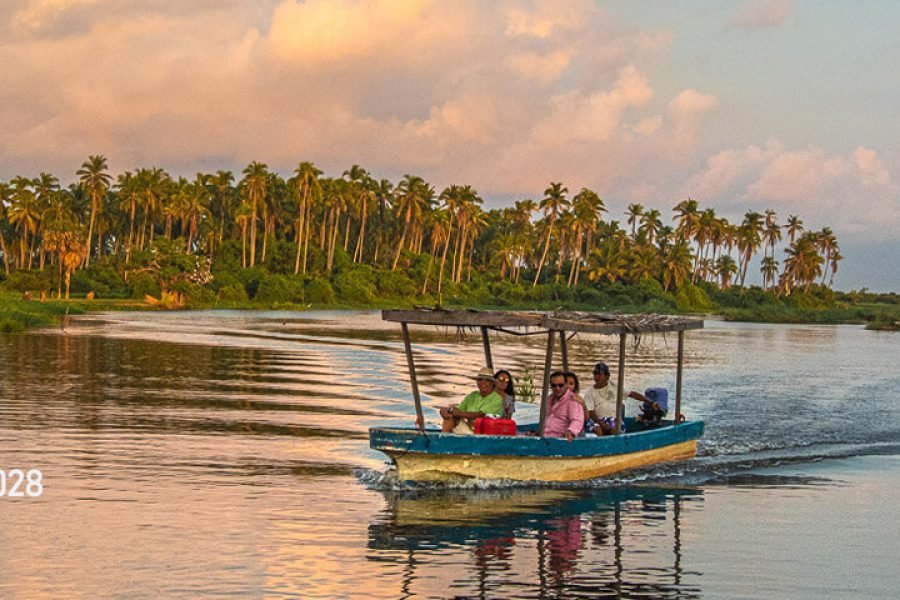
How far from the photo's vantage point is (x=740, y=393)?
35.9m

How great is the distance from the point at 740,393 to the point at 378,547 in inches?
993

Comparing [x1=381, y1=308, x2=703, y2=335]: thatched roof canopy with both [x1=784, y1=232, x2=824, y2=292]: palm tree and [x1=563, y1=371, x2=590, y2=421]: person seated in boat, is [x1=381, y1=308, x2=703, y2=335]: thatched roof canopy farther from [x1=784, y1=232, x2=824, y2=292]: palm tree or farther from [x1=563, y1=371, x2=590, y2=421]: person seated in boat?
[x1=784, y1=232, x2=824, y2=292]: palm tree

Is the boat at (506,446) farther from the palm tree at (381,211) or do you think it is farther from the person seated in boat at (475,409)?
the palm tree at (381,211)

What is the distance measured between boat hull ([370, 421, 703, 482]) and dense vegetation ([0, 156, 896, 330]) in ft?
283

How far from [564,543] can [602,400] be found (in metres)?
6.01

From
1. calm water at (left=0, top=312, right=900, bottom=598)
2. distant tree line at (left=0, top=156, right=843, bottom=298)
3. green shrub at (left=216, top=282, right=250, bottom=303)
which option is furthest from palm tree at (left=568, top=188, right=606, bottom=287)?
calm water at (left=0, top=312, right=900, bottom=598)

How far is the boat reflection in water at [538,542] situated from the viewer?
11.2m

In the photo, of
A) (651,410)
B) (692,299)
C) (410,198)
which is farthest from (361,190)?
(651,410)

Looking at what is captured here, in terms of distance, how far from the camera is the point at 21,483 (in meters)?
15.7

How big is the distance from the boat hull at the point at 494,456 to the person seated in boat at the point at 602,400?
99 centimetres

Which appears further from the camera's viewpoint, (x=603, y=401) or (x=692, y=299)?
(x=692, y=299)

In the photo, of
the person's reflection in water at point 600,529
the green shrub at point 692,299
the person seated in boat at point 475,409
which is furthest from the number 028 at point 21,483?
the green shrub at point 692,299

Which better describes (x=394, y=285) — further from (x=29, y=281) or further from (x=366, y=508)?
(x=366, y=508)

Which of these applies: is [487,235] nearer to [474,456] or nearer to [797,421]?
[797,421]
